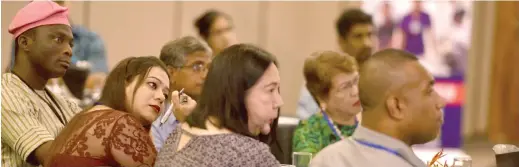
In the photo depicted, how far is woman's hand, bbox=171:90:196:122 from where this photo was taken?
12.2ft

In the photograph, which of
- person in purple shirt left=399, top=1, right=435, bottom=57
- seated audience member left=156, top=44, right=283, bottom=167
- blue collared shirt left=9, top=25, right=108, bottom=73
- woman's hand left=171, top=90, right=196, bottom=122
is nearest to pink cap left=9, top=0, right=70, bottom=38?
woman's hand left=171, top=90, right=196, bottom=122

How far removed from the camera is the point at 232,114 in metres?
2.77

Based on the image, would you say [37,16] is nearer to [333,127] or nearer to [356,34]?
[333,127]

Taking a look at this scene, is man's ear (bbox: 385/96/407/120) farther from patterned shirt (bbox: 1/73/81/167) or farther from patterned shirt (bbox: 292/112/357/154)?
patterned shirt (bbox: 292/112/357/154)

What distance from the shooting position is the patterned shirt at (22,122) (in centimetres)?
347

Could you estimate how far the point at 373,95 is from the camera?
9.29ft

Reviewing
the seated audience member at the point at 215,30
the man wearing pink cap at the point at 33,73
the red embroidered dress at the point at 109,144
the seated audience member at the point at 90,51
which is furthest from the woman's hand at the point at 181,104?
the seated audience member at the point at 90,51

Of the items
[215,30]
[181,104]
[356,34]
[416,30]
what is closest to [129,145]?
[181,104]

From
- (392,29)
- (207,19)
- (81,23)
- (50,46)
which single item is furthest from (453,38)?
(50,46)

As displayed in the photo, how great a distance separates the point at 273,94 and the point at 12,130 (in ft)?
3.63

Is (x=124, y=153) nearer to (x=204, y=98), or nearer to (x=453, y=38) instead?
(x=204, y=98)

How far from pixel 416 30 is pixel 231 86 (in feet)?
22.7

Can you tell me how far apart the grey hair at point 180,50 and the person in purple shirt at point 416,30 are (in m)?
5.37

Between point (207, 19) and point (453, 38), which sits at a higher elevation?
point (207, 19)
